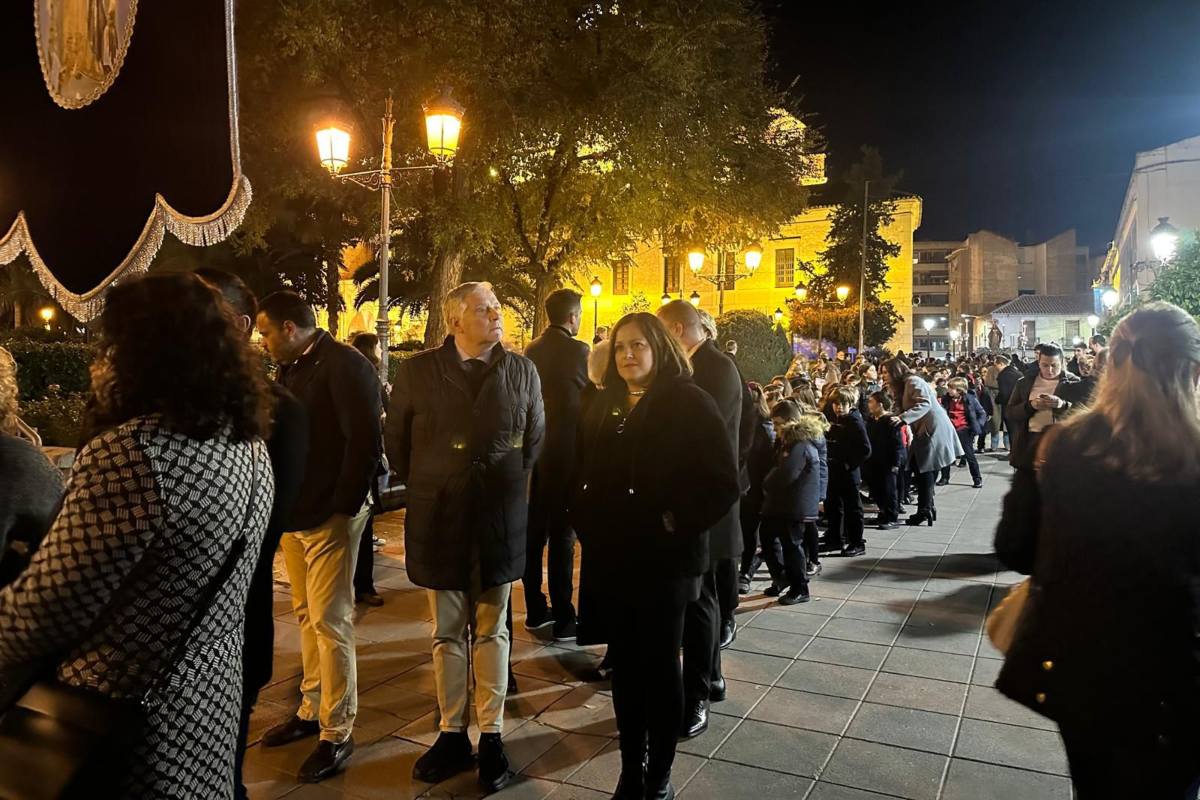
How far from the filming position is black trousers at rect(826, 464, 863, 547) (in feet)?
26.3

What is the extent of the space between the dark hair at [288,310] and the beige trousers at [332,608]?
3.00 ft

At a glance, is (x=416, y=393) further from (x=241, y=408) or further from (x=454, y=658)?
(x=241, y=408)

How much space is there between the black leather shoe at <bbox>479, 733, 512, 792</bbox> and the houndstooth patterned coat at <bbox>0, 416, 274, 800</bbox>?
169 centimetres

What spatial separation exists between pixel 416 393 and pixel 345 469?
0.49m

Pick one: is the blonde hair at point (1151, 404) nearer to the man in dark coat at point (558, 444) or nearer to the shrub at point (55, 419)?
the man in dark coat at point (558, 444)

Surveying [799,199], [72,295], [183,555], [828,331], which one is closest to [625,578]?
[183,555]

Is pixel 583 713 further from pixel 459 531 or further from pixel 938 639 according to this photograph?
pixel 938 639

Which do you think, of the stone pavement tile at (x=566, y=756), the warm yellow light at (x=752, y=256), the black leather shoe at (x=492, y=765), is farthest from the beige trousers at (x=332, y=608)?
the warm yellow light at (x=752, y=256)

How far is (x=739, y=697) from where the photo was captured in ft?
14.7

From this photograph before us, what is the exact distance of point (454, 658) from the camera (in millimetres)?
3611

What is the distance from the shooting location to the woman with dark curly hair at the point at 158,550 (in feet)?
5.63

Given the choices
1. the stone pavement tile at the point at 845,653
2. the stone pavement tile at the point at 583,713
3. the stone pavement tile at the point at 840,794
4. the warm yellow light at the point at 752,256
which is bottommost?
the stone pavement tile at the point at 845,653

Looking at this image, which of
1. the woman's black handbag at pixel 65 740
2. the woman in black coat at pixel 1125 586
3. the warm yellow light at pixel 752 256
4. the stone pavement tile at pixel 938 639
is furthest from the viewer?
the warm yellow light at pixel 752 256

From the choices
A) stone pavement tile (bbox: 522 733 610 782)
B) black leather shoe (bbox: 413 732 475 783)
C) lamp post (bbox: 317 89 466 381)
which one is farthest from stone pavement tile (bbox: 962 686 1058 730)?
lamp post (bbox: 317 89 466 381)
